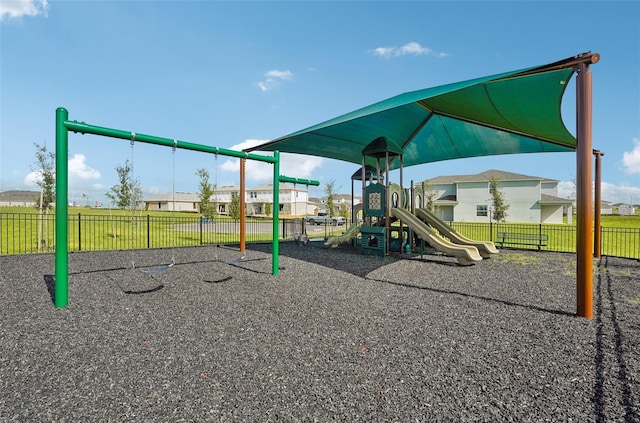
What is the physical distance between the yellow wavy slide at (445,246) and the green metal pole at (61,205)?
8.81 m

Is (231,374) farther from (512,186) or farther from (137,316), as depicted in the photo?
(512,186)

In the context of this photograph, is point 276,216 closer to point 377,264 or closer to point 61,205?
point 377,264

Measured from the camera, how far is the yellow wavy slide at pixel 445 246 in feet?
29.5

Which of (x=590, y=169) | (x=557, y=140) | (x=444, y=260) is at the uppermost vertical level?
(x=557, y=140)

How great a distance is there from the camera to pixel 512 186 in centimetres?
3709

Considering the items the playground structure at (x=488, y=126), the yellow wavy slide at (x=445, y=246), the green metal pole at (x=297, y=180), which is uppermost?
the playground structure at (x=488, y=126)

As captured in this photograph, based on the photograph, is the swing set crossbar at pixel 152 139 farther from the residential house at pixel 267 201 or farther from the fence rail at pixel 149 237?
the residential house at pixel 267 201

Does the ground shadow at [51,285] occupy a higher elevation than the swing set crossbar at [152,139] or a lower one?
lower

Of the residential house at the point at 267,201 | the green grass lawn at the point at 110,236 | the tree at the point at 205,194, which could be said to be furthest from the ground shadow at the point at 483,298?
the residential house at the point at 267,201

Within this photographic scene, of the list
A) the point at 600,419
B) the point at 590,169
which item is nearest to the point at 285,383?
the point at 600,419

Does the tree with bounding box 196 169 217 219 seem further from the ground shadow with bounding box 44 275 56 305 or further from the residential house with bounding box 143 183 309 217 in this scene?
the residential house with bounding box 143 183 309 217

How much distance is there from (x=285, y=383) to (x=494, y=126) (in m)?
9.77

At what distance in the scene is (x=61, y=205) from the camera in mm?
5008

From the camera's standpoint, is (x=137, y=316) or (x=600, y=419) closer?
(x=600, y=419)
